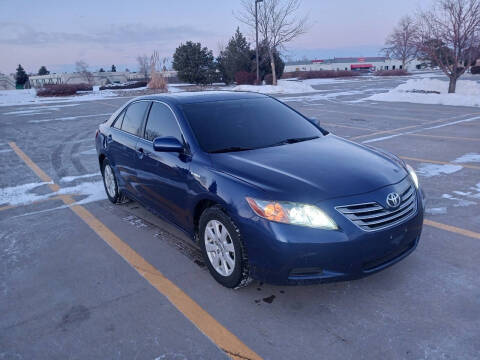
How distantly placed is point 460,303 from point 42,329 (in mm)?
3120

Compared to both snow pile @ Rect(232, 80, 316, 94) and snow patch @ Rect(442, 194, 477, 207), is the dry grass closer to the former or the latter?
snow pile @ Rect(232, 80, 316, 94)

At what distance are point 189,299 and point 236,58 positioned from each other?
1421 inches

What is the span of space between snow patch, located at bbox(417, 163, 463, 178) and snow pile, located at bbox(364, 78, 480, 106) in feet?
36.8

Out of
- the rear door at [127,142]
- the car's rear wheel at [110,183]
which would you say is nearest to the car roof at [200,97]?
the rear door at [127,142]

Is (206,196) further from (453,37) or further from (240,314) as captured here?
(453,37)

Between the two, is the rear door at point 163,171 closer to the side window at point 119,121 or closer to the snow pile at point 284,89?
the side window at point 119,121

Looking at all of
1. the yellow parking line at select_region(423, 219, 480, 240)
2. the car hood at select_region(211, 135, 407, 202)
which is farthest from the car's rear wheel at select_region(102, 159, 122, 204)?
the yellow parking line at select_region(423, 219, 480, 240)

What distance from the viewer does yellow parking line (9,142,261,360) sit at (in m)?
2.53

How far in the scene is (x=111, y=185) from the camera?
5.35 meters

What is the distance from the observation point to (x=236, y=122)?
3957mm

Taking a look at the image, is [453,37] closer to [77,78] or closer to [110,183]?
[110,183]

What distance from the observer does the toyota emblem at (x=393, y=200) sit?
2.88 m

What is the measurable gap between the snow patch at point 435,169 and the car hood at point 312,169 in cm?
302

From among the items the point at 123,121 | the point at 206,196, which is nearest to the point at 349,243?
the point at 206,196
